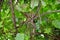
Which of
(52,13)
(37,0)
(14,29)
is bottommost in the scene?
(14,29)

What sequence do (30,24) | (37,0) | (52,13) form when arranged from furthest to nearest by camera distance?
(52,13) → (30,24) → (37,0)

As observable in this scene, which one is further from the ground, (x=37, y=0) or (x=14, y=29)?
(x=37, y=0)

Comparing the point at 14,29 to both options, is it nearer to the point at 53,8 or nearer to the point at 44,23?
the point at 44,23

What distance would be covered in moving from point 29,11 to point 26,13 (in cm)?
3

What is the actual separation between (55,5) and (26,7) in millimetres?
236

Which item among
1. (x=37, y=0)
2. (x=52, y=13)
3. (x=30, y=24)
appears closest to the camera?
(x=37, y=0)

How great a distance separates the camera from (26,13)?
148 cm

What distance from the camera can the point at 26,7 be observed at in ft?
4.95

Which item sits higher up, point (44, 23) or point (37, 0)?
point (37, 0)

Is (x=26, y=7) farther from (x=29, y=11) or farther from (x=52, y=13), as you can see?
(x=52, y=13)

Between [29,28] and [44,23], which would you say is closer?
[29,28]

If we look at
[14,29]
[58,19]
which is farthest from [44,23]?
[14,29]

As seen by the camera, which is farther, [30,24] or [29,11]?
[29,11]

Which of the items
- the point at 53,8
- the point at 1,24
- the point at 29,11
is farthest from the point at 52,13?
the point at 1,24
